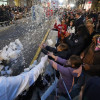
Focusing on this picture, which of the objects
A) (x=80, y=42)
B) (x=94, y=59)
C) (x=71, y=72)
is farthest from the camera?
(x=80, y=42)

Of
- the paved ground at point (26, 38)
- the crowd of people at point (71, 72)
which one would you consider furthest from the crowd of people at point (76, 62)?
the paved ground at point (26, 38)

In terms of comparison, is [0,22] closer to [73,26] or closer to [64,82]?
[73,26]

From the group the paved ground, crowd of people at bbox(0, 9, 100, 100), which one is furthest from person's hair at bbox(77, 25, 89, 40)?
the paved ground

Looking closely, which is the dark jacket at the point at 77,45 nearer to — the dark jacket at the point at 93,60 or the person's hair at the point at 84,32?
the person's hair at the point at 84,32

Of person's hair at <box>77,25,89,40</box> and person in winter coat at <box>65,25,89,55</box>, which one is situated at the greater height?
person's hair at <box>77,25,89,40</box>

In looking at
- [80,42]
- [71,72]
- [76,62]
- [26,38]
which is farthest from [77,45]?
[26,38]

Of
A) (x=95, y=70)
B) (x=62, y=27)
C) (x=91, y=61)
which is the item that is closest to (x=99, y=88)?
(x=95, y=70)

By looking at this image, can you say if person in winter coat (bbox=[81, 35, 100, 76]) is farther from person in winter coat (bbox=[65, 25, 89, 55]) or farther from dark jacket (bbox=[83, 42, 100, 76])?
person in winter coat (bbox=[65, 25, 89, 55])

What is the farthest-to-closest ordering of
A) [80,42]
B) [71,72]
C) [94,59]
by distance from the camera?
[80,42], [94,59], [71,72]

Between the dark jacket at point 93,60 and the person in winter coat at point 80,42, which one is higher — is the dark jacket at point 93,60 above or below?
below

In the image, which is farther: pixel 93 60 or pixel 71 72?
pixel 93 60

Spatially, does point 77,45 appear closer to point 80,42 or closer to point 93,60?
point 80,42

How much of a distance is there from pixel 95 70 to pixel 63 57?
76 cm

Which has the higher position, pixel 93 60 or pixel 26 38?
pixel 93 60
